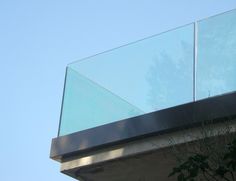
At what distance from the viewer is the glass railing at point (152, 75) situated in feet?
18.2

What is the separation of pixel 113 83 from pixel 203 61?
1253 millimetres

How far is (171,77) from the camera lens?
19.1 ft

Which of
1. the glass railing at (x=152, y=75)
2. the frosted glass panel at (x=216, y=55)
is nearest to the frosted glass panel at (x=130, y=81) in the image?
the glass railing at (x=152, y=75)

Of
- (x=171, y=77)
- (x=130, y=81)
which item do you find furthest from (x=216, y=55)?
(x=130, y=81)

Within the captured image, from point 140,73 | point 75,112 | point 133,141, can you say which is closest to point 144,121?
point 133,141

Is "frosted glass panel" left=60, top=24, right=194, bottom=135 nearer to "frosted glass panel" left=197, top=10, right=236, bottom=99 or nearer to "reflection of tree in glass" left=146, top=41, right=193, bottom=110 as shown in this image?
"reflection of tree in glass" left=146, top=41, right=193, bottom=110

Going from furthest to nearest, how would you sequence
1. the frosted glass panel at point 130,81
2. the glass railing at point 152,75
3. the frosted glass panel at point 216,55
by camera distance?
1. the frosted glass panel at point 130,81
2. the glass railing at point 152,75
3. the frosted glass panel at point 216,55

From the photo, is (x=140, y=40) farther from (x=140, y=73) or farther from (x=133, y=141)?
(x=133, y=141)

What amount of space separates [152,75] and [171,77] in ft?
0.90

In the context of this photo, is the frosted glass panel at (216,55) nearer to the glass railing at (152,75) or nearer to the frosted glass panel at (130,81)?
the glass railing at (152,75)

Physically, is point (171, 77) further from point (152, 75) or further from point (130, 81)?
point (130, 81)

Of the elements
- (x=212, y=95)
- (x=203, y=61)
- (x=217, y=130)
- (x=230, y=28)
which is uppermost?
(x=230, y=28)

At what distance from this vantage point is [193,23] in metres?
5.96

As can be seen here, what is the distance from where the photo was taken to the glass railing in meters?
5.56
